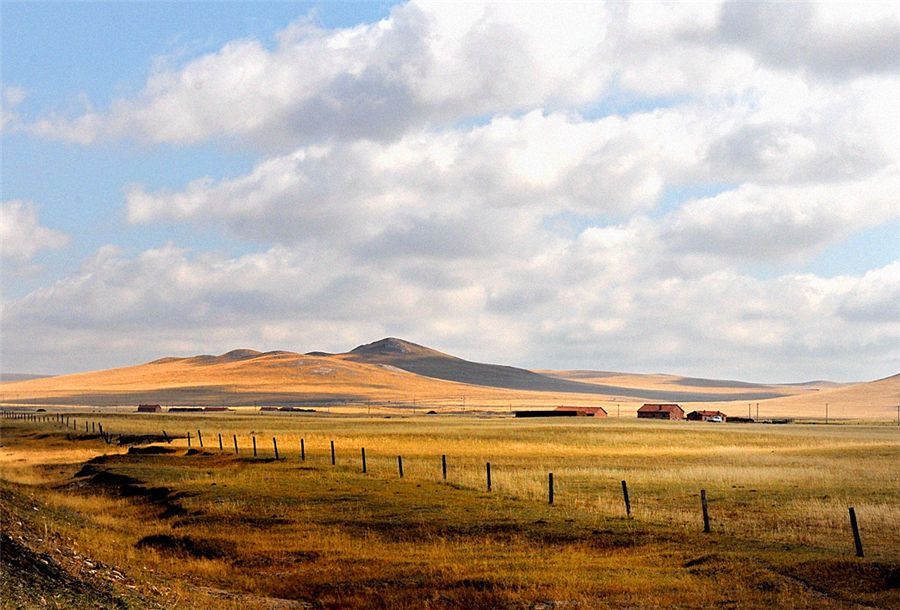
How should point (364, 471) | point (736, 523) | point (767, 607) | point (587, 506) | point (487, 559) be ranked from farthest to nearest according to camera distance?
point (364, 471) → point (587, 506) → point (736, 523) → point (487, 559) → point (767, 607)

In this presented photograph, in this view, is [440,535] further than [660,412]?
No

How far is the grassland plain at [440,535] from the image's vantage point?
67.1 ft

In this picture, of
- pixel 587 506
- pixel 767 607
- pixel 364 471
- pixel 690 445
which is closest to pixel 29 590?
pixel 767 607

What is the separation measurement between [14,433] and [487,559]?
3105 inches

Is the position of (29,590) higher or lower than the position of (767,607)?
higher

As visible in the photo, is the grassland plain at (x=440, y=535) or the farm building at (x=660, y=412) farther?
the farm building at (x=660, y=412)

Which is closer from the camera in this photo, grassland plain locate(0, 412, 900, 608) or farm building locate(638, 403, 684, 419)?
grassland plain locate(0, 412, 900, 608)

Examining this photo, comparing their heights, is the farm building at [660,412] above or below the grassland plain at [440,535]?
below

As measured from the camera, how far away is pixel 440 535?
93.1 ft

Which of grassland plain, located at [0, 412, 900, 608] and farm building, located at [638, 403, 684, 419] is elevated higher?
grassland plain, located at [0, 412, 900, 608]

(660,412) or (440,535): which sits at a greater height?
(440,535)

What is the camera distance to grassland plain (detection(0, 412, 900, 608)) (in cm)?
2045

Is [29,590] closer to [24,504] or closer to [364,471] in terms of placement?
[24,504]

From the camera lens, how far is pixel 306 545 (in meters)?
27.6
